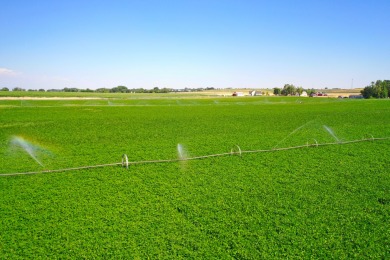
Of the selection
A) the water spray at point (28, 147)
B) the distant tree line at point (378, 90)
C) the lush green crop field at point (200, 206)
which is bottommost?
the lush green crop field at point (200, 206)

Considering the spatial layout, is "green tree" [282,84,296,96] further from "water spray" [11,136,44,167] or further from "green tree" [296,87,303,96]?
"water spray" [11,136,44,167]

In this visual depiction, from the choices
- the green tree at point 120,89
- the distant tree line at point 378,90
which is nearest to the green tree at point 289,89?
the distant tree line at point 378,90

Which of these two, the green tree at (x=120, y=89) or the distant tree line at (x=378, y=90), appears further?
the green tree at (x=120, y=89)

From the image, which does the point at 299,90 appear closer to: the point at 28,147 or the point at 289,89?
the point at 289,89

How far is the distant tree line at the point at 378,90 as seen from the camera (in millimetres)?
78188

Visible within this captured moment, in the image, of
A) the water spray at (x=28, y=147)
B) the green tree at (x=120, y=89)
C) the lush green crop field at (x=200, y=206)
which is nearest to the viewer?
the lush green crop field at (x=200, y=206)

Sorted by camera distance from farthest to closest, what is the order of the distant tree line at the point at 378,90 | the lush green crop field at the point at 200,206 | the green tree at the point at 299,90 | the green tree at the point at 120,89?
the green tree at the point at 120,89, the green tree at the point at 299,90, the distant tree line at the point at 378,90, the lush green crop field at the point at 200,206

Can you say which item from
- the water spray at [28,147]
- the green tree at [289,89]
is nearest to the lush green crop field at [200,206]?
the water spray at [28,147]

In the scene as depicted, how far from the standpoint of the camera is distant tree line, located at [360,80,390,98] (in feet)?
257

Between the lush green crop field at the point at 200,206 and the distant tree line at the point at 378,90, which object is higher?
the distant tree line at the point at 378,90

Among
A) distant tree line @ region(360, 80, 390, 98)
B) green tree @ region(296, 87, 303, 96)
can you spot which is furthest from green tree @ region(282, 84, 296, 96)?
distant tree line @ region(360, 80, 390, 98)

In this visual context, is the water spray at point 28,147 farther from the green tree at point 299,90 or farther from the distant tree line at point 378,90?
the green tree at point 299,90

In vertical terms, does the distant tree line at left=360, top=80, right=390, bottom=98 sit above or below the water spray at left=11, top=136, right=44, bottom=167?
above

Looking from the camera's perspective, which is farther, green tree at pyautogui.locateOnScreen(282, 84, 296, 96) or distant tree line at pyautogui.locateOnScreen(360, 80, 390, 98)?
green tree at pyautogui.locateOnScreen(282, 84, 296, 96)
